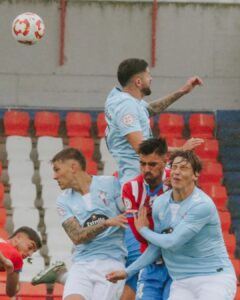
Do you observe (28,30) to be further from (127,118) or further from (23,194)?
(127,118)

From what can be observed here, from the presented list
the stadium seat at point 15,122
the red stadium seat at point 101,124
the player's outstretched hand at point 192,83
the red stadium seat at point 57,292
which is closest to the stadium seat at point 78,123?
the red stadium seat at point 101,124

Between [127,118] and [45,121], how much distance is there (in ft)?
21.7

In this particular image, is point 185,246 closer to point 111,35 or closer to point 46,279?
point 46,279

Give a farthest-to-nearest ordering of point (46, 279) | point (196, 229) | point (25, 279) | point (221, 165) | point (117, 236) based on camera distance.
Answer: point (221, 165) < point (25, 279) < point (46, 279) < point (117, 236) < point (196, 229)

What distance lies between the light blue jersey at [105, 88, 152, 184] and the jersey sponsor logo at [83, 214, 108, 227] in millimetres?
268

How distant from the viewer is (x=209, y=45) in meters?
15.9

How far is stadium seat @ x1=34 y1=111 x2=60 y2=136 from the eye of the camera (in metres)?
15.3

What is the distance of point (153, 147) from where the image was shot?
8406mm

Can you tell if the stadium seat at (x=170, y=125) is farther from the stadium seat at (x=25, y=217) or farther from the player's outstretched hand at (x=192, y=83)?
the player's outstretched hand at (x=192, y=83)

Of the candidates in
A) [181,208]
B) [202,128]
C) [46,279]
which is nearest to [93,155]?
[202,128]

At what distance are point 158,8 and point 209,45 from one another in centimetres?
73

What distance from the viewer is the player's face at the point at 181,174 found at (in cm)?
827

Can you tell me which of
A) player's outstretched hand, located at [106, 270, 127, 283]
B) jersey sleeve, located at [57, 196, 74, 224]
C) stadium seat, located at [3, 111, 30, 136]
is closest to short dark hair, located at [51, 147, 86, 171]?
jersey sleeve, located at [57, 196, 74, 224]

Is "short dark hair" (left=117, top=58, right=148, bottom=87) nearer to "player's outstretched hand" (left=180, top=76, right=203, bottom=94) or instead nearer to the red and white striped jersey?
"player's outstretched hand" (left=180, top=76, right=203, bottom=94)
